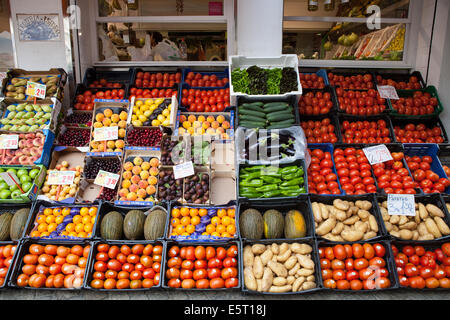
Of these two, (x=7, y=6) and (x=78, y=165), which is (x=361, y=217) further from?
(x=7, y=6)

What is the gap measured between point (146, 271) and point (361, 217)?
2.21 meters

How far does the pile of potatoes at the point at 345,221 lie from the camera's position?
9.21 ft

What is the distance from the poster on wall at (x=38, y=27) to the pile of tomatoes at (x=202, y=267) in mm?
4097

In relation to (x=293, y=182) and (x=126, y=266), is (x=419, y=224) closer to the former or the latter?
(x=293, y=182)

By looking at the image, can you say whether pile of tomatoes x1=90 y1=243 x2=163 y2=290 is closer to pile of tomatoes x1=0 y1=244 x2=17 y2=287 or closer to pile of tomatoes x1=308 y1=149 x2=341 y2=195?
pile of tomatoes x1=0 y1=244 x2=17 y2=287

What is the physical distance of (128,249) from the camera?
9.20ft

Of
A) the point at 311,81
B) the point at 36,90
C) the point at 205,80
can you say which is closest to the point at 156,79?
the point at 205,80

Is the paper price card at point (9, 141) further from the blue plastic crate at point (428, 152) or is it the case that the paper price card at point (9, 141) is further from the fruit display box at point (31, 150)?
the blue plastic crate at point (428, 152)

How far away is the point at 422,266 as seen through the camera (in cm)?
276

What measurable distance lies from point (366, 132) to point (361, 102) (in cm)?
59

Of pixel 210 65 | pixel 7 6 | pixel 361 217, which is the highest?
pixel 7 6

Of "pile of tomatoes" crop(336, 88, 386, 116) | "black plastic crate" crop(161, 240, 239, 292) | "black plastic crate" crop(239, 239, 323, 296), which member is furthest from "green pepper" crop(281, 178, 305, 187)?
"pile of tomatoes" crop(336, 88, 386, 116)

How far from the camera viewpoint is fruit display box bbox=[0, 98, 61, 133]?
12.3 ft
